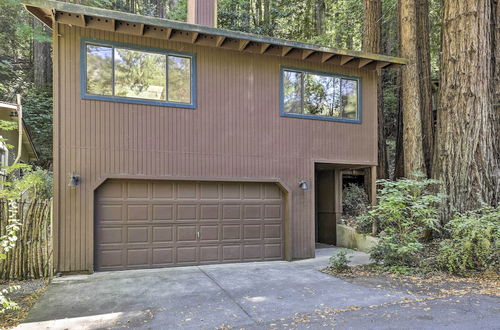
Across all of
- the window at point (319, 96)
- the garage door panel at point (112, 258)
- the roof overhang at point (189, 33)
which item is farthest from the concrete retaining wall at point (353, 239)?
the garage door panel at point (112, 258)

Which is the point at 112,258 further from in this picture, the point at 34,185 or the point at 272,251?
the point at 272,251

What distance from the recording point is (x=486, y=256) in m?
6.66

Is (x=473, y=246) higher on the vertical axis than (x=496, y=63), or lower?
lower

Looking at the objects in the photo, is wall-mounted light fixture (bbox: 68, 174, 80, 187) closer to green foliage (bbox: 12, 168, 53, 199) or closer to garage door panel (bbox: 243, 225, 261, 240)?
green foliage (bbox: 12, 168, 53, 199)

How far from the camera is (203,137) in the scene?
26.0 feet

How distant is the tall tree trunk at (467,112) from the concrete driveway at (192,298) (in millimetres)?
4106

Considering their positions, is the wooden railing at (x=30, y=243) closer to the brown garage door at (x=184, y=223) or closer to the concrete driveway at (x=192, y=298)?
the concrete driveway at (x=192, y=298)

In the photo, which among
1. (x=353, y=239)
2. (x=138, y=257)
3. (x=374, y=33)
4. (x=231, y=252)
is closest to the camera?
(x=138, y=257)

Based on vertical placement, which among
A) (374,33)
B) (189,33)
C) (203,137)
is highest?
(374,33)

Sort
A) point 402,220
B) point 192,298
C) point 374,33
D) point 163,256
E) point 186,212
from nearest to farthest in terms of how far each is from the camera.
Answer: point 192,298, point 402,220, point 163,256, point 186,212, point 374,33

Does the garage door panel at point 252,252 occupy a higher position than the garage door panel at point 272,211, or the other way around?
the garage door panel at point 272,211

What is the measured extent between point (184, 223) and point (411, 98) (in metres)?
7.29

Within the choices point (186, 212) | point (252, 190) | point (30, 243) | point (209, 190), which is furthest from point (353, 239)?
point (30, 243)

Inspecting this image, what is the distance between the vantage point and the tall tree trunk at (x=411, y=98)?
9750mm
